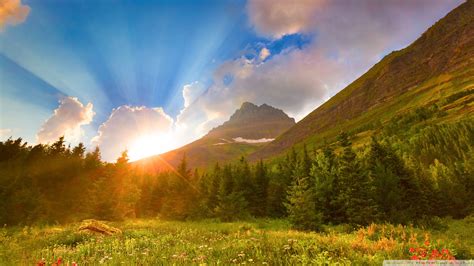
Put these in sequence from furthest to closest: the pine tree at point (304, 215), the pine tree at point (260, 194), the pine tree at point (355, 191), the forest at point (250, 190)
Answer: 1. the pine tree at point (260, 194)
2. the forest at point (250, 190)
3. the pine tree at point (355, 191)
4. the pine tree at point (304, 215)

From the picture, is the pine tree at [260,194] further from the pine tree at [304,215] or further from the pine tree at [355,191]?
the pine tree at [304,215]

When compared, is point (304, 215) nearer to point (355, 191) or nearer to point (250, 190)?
point (355, 191)

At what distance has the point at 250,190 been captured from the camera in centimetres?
4075

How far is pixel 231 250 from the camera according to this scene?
8477mm

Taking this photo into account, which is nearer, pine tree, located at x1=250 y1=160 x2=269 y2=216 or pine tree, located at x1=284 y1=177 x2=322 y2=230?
pine tree, located at x1=284 y1=177 x2=322 y2=230

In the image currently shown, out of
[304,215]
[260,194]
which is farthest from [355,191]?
[260,194]

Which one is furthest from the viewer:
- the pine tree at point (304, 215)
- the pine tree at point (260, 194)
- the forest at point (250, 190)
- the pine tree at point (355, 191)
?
the pine tree at point (260, 194)

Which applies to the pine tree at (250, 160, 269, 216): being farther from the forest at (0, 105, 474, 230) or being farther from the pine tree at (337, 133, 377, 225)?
the pine tree at (337, 133, 377, 225)

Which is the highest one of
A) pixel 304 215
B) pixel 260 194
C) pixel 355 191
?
pixel 355 191

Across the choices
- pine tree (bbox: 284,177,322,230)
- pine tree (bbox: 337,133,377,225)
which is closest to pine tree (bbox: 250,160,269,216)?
pine tree (bbox: 337,133,377,225)

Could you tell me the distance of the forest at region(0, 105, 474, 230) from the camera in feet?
79.7

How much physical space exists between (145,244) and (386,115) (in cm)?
17974

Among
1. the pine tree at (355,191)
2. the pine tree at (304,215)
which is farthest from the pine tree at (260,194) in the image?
the pine tree at (304,215)

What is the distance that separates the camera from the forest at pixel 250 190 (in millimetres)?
24281
